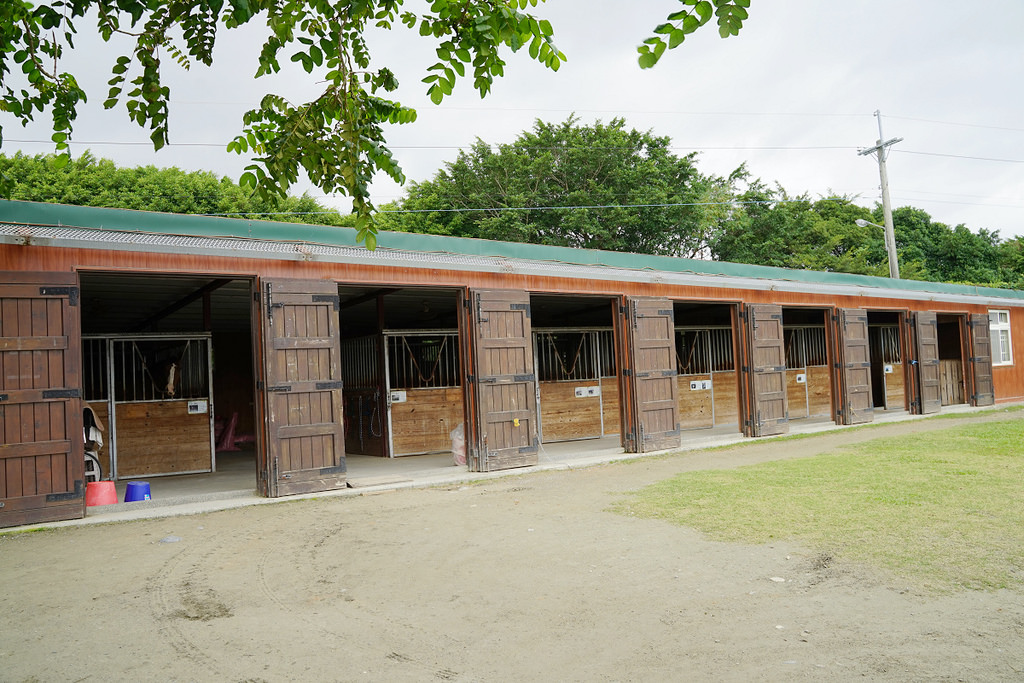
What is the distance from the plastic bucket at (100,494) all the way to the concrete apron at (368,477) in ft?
0.57

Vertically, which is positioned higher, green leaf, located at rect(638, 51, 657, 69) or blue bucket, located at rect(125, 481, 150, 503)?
green leaf, located at rect(638, 51, 657, 69)

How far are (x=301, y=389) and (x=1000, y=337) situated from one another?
751 inches

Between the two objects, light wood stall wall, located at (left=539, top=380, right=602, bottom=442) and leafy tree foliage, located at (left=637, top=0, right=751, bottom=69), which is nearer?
leafy tree foliage, located at (left=637, top=0, right=751, bottom=69)

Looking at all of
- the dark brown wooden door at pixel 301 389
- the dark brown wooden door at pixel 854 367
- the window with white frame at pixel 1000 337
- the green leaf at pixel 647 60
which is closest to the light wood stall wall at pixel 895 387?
the window with white frame at pixel 1000 337

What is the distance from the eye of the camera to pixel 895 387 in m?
18.9

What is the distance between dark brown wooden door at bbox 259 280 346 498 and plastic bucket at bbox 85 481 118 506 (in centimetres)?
146

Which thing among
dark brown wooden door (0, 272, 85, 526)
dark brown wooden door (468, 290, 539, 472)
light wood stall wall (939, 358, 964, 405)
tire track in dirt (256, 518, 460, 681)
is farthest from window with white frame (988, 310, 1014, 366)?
dark brown wooden door (0, 272, 85, 526)

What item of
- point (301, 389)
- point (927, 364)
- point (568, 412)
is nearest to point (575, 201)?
point (927, 364)

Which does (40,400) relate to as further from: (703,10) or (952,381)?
(952,381)

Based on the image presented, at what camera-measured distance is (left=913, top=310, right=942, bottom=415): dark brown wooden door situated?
15.9 meters

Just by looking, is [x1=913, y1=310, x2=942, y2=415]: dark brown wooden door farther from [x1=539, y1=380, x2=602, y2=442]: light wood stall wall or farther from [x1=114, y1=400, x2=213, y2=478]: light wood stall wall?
[x1=114, y1=400, x2=213, y2=478]: light wood stall wall

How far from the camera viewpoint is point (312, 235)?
8383 millimetres

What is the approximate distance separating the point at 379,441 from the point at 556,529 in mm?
6649

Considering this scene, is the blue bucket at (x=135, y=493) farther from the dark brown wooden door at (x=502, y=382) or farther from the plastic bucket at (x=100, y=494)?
the dark brown wooden door at (x=502, y=382)
